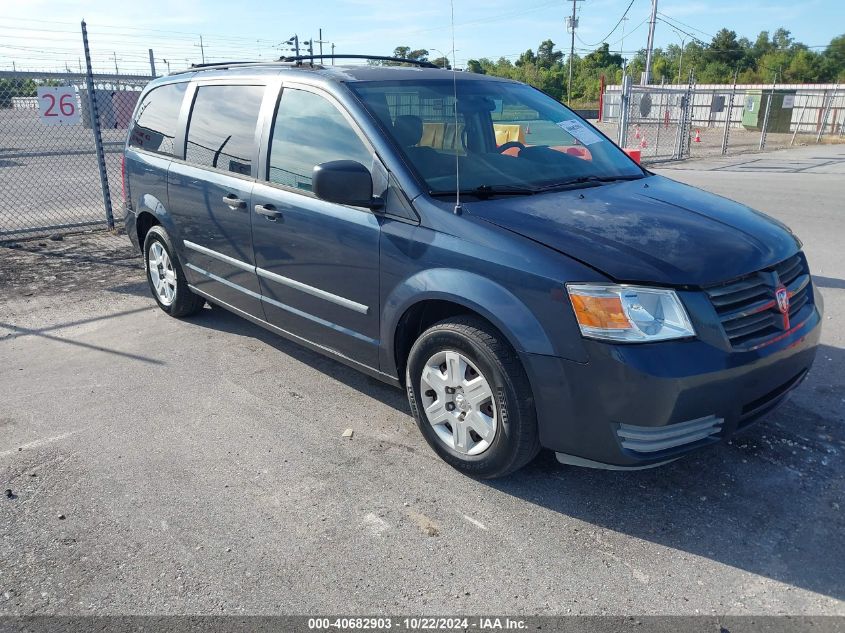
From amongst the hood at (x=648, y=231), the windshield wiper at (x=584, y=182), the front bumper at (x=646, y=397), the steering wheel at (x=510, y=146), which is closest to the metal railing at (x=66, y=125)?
the steering wheel at (x=510, y=146)

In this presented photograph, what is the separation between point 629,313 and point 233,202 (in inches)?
106

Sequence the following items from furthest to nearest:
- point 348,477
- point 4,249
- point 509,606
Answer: point 4,249 < point 348,477 < point 509,606

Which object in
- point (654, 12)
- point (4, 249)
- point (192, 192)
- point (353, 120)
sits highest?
point (654, 12)

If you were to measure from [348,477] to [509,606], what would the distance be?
1131 mm

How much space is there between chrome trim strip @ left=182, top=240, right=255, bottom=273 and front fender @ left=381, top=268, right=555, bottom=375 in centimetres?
137

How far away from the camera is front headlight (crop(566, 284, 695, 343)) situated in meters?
2.70

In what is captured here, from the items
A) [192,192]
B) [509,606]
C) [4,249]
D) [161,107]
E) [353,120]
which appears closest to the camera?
[509,606]

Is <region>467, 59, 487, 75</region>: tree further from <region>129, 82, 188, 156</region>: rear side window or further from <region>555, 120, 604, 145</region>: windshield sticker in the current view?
<region>129, 82, 188, 156</region>: rear side window

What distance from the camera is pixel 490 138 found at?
4156 millimetres

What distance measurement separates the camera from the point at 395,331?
3.49 metres

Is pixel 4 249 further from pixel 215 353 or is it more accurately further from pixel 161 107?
pixel 215 353

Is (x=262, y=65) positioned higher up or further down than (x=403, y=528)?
higher up

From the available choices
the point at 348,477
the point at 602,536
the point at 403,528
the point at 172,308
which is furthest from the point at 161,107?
the point at 602,536

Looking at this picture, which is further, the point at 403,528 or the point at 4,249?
the point at 4,249
